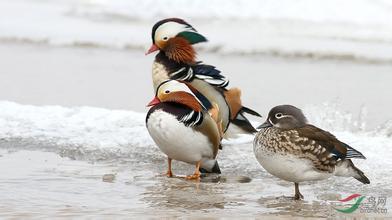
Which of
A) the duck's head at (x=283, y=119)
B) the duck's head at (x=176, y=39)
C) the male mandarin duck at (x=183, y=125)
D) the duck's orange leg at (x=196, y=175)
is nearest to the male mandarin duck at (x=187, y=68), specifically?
the duck's head at (x=176, y=39)

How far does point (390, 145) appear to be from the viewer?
8.16m

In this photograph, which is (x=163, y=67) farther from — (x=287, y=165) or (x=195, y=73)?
(x=287, y=165)

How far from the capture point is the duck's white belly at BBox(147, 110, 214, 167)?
6.99 metres

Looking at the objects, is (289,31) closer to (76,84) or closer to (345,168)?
(76,84)

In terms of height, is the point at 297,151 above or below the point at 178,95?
below

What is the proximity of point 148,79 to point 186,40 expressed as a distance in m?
5.79

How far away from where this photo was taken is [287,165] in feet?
20.9

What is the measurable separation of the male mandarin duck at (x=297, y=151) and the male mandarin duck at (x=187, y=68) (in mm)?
1206

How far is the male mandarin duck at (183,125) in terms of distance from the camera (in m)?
7.01

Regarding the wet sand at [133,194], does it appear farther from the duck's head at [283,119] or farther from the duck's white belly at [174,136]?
the duck's head at [283,119]

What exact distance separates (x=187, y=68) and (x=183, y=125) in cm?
97

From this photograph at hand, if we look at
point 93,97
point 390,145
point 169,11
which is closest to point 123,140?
point 390,145

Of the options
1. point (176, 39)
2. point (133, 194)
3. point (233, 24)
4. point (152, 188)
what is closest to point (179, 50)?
point (176, 39)

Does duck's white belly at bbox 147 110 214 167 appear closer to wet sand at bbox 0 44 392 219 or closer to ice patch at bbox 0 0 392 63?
wet sand at bbox 0 44 392 219
